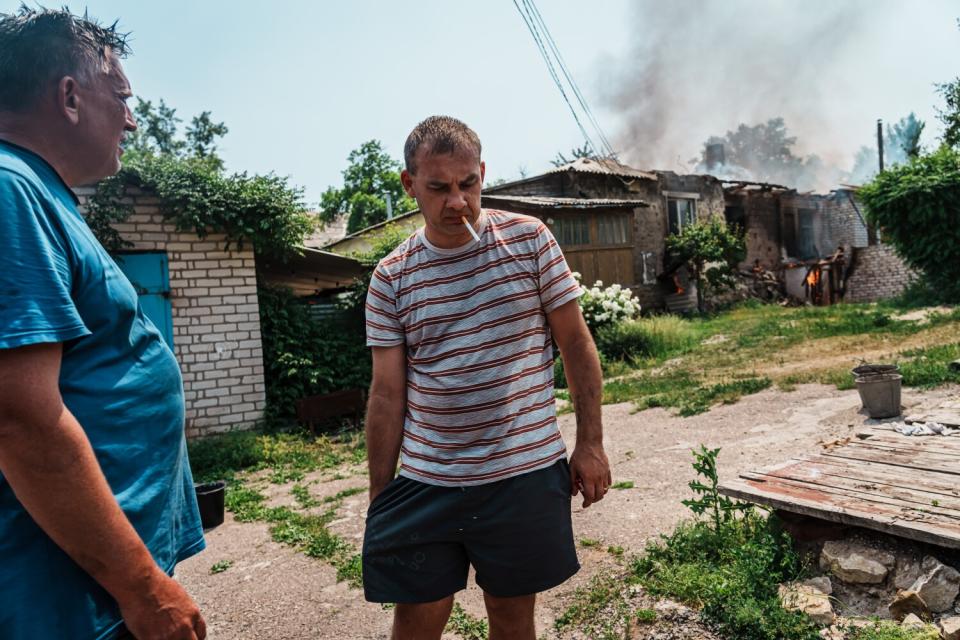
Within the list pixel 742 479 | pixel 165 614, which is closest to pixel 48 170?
pixel 165 614

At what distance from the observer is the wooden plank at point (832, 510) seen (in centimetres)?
271

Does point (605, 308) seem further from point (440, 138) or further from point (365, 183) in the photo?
point (365, 183)

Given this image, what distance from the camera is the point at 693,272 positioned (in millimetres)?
18891

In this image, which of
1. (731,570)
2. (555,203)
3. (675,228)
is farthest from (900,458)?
(675,228)

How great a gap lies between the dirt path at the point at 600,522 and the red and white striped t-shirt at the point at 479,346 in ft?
5.01

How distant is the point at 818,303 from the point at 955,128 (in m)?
8.21

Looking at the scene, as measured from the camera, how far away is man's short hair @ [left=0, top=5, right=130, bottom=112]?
1.25 m

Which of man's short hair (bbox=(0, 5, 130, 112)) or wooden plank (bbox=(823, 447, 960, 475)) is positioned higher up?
man's short hair (bbox=(0, 5, 130, 112))

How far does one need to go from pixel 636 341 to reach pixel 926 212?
7830mm

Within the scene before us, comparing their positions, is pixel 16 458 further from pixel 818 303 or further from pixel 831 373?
pixel 818 303

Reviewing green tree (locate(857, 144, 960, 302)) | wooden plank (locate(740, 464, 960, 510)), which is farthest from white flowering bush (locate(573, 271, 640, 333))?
wooden plank (locate(740, 464, 960, 510))

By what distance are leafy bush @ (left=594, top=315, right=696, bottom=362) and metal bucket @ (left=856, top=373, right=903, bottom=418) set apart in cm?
567

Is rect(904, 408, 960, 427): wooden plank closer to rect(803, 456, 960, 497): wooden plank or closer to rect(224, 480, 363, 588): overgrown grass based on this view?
rect(803, 456, 960, 497): wooden plank

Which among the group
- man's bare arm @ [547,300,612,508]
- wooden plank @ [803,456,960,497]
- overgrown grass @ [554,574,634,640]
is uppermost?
man's bare arm @ [547,300,612,508]
